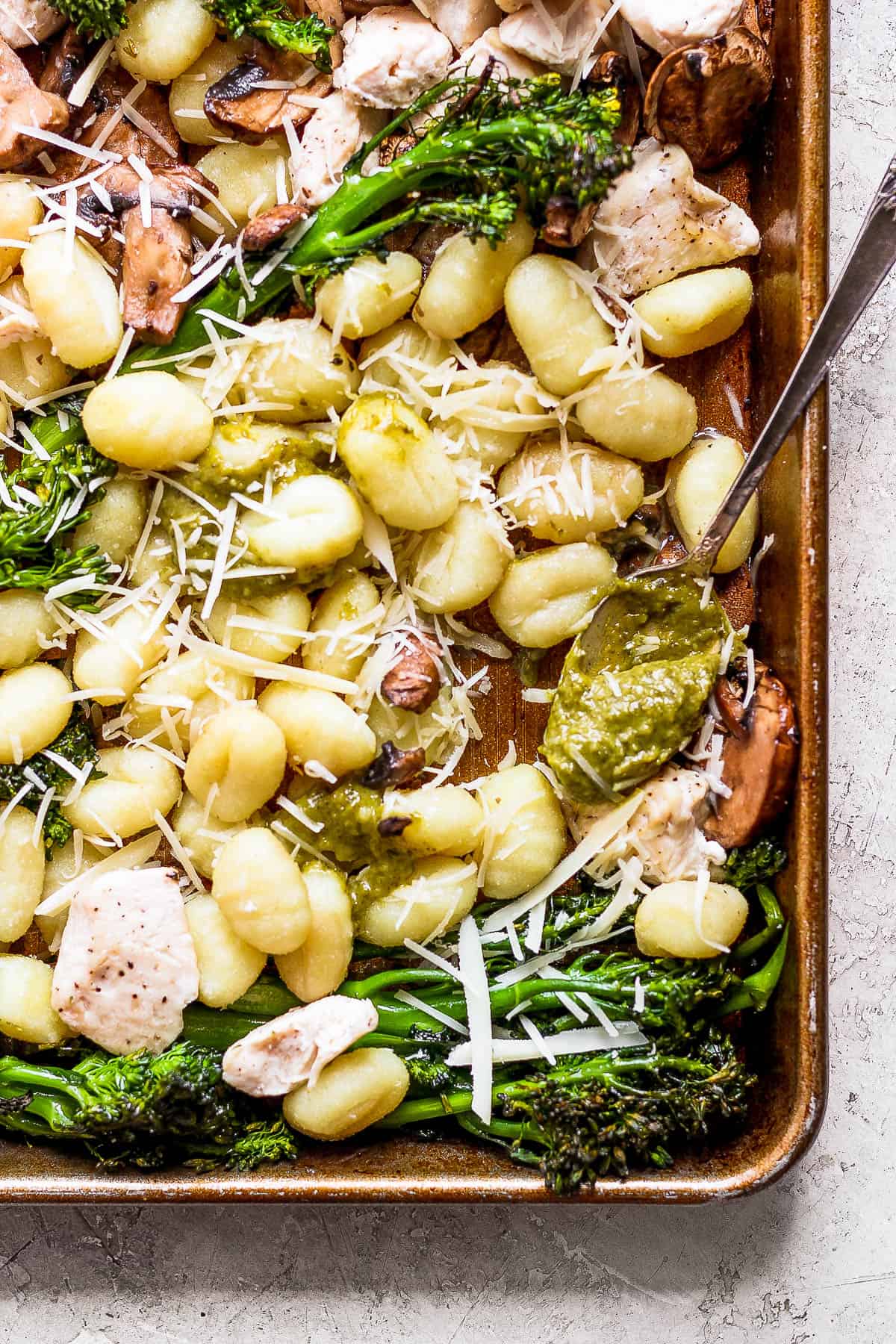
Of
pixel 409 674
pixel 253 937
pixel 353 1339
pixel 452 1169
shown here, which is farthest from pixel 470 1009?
pixel 353 1339

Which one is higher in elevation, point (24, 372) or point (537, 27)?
point (537, 27)

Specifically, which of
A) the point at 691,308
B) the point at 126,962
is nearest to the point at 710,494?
the point at 691,308

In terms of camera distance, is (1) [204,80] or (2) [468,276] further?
(1) [204,80]

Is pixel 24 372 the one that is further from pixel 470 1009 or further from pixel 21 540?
pixel 470 1009

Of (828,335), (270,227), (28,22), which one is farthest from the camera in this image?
(28,22)

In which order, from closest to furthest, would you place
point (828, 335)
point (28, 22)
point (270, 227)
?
point (828, 335) → point (270, 227) → point (28, 22)

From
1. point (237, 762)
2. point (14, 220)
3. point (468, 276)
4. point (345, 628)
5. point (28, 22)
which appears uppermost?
point (28, 22)

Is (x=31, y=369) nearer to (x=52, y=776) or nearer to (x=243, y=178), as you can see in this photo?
(x=243, y=178)

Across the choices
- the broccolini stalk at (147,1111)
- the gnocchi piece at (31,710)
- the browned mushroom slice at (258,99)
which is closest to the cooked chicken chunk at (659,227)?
the browned mushroom slice at (258,99)
